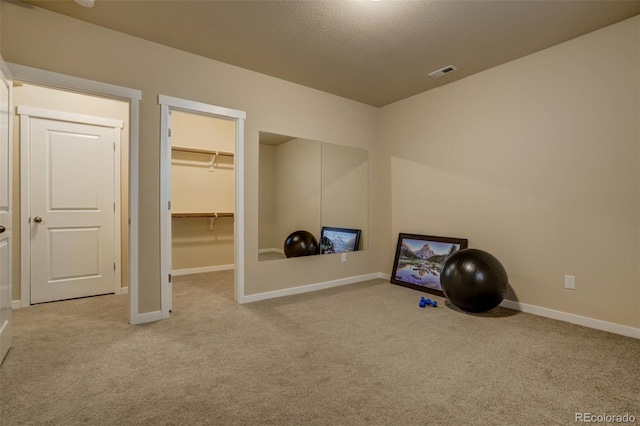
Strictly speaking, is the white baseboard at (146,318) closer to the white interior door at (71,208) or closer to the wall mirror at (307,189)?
the wall mirror at (307,189)

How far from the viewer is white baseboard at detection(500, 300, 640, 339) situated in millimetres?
2715

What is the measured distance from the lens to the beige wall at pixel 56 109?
11.3ft

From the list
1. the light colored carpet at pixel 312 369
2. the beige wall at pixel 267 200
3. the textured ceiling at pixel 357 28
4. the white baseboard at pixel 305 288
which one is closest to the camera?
the light colored carpet at pixel 312 369

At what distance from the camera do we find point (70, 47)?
8.86 feet

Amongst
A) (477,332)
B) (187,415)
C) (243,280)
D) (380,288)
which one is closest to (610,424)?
(477,332)

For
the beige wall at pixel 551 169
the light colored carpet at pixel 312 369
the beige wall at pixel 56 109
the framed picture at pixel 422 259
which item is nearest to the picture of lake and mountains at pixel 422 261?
the framed picture at pixel 422 259

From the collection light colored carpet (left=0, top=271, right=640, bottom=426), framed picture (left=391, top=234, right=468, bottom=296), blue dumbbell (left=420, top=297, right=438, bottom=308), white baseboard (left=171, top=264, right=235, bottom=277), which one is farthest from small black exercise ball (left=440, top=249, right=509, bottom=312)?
white baseboard (left=171, top=264, right=235, bottom=277)

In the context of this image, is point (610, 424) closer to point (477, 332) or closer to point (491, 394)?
point (491, 394)

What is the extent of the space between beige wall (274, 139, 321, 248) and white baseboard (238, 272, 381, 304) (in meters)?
0.59

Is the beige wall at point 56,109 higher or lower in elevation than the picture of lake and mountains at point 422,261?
higher

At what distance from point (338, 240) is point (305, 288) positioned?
0.87m

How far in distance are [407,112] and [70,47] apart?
3914 mm

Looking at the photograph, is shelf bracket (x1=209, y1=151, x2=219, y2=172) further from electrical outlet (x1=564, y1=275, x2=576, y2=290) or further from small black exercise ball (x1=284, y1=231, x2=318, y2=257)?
electrical outlet (x1=564, y1=275, x2=576, y2=290)

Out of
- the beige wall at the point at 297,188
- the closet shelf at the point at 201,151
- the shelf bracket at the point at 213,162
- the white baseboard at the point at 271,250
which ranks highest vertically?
the closet shelf at the point at 201,151
